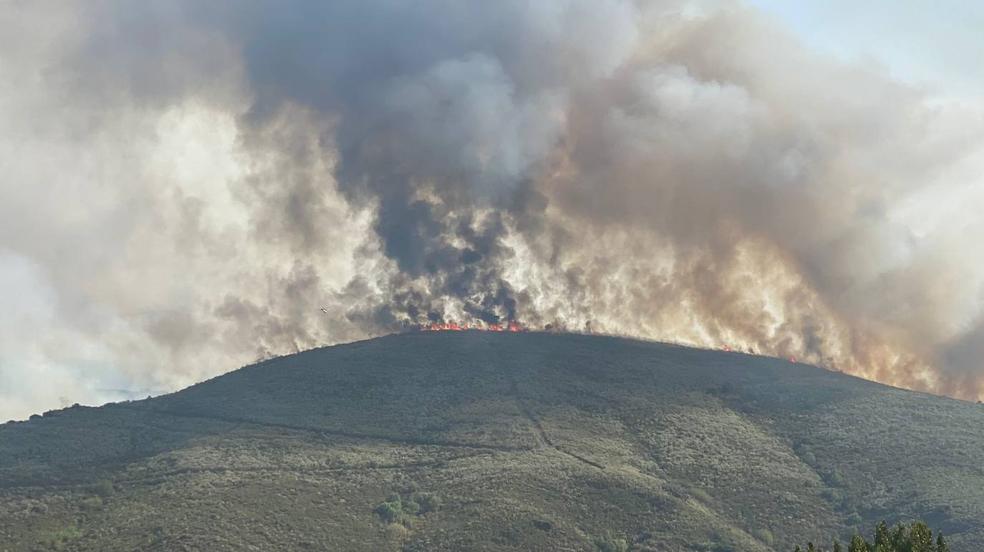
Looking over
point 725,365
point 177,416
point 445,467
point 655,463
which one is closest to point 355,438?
point 445,467

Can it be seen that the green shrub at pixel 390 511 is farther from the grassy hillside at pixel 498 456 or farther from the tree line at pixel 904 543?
the tree line at pixel 904 543

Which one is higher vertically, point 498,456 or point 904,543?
point 498,456

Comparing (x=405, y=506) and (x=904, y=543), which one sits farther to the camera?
(x=405, y=506)

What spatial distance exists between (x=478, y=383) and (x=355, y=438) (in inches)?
992

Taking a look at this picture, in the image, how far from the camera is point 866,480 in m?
137

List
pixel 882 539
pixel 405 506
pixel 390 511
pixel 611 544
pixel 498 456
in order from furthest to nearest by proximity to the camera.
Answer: pixel 498 456 → pixel 405 506 → pixel 390 511 → pixel 611 544 → pixel 882 539

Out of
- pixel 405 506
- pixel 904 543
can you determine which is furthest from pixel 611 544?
pixel 904 543

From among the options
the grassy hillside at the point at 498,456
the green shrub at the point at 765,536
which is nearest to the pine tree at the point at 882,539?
the grassy hillside at the point at 498,456

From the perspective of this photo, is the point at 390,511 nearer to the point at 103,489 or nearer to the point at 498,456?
the point at 498,456

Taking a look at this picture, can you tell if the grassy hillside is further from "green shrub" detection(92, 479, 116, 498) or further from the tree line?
the tree line

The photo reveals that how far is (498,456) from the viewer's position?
140625 millimetres

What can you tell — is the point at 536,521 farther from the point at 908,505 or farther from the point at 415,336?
the point at 415,336

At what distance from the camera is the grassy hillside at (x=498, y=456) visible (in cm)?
11944

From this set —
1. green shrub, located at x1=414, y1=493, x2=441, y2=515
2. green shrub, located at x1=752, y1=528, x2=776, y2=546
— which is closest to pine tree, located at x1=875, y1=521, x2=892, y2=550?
green shrub, located at x1=752, y1=528, x2=776, y2=546
